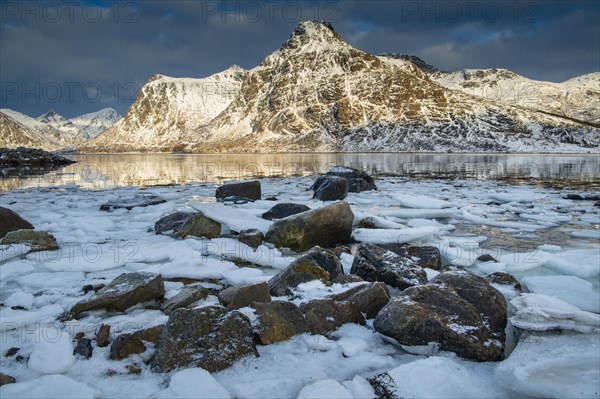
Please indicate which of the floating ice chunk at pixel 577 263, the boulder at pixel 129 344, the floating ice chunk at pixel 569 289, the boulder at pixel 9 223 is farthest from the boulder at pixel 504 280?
the boulder at pixel 9 223

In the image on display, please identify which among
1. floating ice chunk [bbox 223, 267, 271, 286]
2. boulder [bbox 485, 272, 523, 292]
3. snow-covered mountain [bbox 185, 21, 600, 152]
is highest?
snow-covered mountain [bbox 185, 21, 600, 152]

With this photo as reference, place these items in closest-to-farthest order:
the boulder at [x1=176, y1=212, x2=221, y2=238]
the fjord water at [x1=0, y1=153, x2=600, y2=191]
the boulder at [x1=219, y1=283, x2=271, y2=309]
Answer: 1. the boulder at [x1=219, y1=283, x2=271, y2=309]
2. the boulder at [x1=176, y1=212, x2=221, y2=238]
3. the fjord water at [x1=0, y1=153, x2=600, y2=191]

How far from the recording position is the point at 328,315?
4.25 metres

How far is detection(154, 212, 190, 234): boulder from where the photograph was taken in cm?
886

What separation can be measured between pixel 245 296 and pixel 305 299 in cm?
72

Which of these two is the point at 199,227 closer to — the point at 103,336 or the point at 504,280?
the point at 103,336

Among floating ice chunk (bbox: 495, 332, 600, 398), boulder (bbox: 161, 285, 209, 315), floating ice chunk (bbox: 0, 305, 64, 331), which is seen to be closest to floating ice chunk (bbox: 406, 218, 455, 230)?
floating ice chunk (bbox: 495, 332, 600, 398)

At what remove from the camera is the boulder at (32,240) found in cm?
707

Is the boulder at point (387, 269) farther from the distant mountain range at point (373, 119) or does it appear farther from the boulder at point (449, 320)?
the distant mountain range at point (373, 119)

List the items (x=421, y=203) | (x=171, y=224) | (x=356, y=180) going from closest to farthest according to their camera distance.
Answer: (x=171, y=224)
(x=421, y=203)
(x=356, y=180)

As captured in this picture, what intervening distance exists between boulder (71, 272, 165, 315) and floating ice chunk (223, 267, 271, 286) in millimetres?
1013

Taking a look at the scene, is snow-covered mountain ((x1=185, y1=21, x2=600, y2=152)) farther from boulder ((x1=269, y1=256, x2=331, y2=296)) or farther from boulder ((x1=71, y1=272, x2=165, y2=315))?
boulder ((x1=71, y1=272, x2=165, y2=315))

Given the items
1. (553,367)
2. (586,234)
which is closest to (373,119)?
(586,234)

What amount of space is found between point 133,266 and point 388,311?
4.28m
